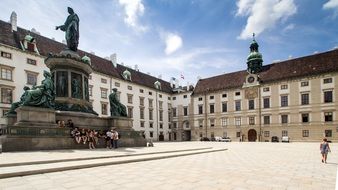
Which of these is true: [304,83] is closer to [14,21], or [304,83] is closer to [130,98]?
[130,98]

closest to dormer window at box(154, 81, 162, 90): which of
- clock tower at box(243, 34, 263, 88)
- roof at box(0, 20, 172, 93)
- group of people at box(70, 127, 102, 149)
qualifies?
roof at box(0, 20, 172, 93)

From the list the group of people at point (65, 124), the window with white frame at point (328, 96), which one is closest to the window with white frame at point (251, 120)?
the window with white frame at point (328, 96)

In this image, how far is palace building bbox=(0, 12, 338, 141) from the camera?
109ft

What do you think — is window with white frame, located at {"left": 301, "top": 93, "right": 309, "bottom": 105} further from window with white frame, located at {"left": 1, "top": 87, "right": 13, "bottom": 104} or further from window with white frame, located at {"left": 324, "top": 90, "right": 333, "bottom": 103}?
window with white frame, located at {"left": 1, "top": 87, "right": 13, "bottom": 104}

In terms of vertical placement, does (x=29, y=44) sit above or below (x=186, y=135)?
above

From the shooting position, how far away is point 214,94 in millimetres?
56094

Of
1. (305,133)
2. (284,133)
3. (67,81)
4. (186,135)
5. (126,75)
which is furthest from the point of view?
(186,135)

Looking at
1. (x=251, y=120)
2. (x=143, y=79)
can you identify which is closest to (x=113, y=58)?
(x=143, y=79)

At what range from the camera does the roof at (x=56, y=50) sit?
1275 inches

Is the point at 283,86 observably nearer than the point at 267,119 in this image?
Yes

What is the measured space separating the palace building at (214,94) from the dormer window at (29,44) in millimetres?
124

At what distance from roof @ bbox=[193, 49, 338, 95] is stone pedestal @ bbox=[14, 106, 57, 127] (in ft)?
141

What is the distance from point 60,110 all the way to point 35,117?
249cm

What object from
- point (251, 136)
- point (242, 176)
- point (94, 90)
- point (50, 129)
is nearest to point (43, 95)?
point (50, 129)
